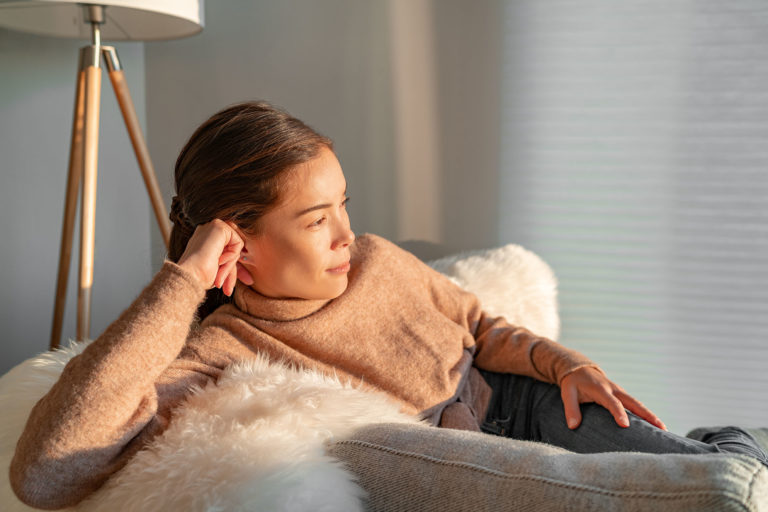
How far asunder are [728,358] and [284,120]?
135 cm

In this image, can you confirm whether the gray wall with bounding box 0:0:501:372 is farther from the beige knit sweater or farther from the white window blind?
the beige knit sweater

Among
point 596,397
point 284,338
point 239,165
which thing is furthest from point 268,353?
point 596,397

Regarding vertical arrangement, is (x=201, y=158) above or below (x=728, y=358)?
above

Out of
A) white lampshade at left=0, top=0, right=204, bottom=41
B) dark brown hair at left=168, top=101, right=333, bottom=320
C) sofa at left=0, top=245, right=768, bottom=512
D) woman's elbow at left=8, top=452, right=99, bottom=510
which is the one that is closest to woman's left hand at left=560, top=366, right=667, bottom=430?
sofa at left=0, top=245, right=768, bottom=512

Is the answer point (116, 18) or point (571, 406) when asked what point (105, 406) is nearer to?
point (571, 406)

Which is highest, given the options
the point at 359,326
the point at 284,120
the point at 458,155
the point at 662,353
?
the point at 284,120

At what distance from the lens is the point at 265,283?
0.99 meters

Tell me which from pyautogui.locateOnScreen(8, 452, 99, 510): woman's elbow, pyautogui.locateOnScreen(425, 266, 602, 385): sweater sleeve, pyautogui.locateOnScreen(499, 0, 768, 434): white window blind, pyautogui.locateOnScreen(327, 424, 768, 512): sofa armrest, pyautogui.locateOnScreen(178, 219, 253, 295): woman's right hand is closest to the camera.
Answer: pyautogui.locateOnScreen(327, 424, 768, 512): sofa armrest

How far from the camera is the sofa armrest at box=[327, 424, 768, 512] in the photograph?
0.48 m

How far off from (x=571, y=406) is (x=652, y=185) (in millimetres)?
917

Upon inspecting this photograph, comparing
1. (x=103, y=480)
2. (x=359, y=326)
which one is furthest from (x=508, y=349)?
(x=103, y=480)

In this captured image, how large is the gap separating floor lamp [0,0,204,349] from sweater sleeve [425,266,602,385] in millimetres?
720

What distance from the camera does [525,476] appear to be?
0.54m

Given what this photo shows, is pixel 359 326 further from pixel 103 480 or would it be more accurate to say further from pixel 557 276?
pixel 557 276
